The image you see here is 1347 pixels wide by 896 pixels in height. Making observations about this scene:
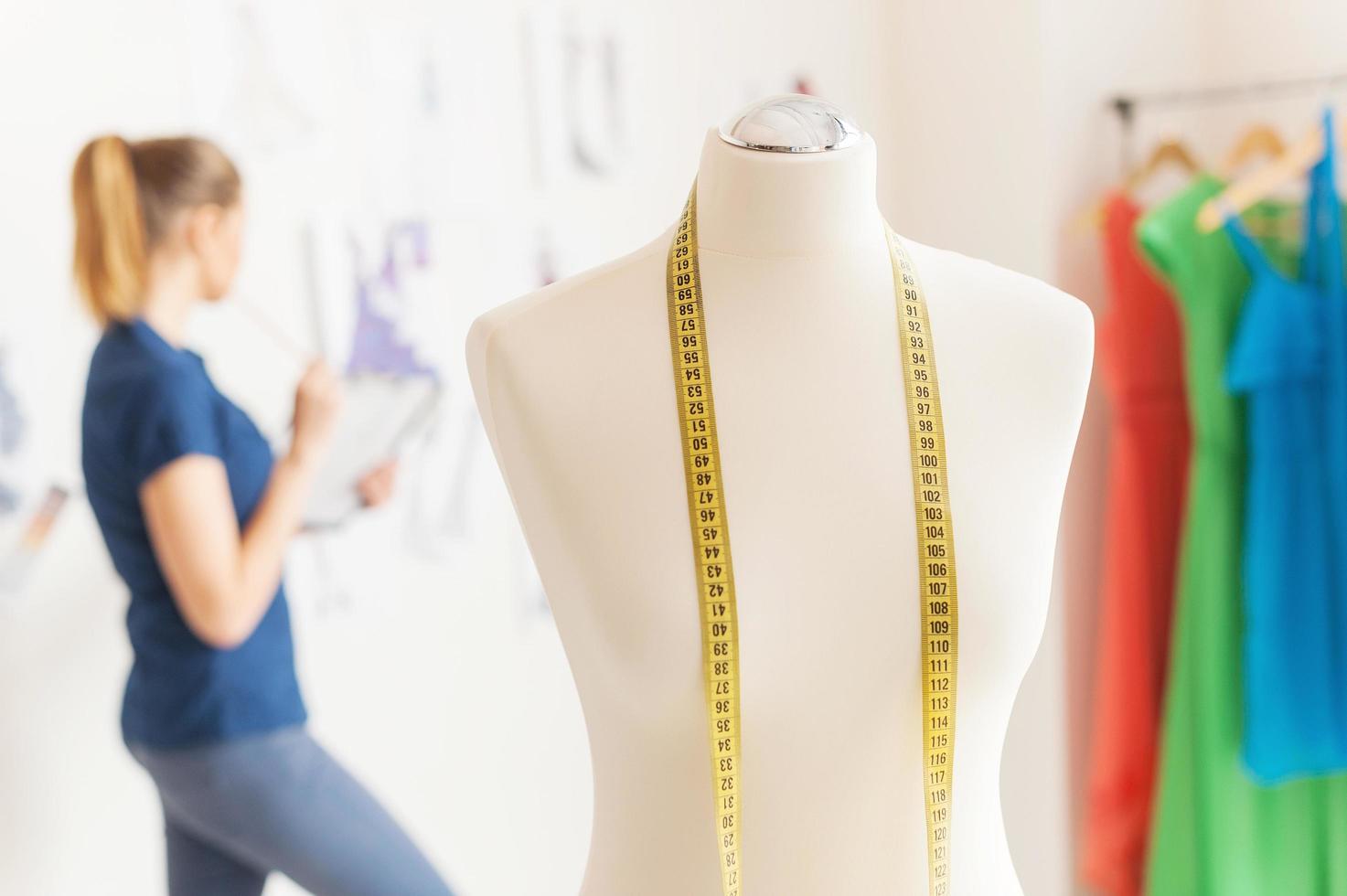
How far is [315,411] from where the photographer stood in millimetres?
1783

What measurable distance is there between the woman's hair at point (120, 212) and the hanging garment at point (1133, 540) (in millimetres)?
1656

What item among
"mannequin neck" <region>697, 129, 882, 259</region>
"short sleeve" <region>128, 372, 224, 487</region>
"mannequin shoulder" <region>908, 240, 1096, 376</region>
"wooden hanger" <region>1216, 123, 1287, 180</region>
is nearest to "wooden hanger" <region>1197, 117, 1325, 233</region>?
"wooden hanger" <region>1216, 123, 1287, 180</region>

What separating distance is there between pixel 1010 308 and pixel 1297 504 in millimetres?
1454

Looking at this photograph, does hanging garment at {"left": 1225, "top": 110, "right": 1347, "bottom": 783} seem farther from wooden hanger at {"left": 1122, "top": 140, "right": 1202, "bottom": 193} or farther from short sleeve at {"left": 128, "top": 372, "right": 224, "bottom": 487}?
short sleeve at {"left": 128, "top": 372, "right": 224, "bottom": 487}

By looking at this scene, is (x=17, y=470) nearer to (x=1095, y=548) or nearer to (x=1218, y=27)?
(x=1095, y=548)

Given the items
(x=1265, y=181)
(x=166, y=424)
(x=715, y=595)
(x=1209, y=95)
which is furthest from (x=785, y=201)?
(x=1209, y=95)

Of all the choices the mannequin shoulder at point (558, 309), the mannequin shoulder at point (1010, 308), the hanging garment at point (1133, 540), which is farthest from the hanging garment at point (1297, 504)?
the mannequin shoulder at point (558, 309)

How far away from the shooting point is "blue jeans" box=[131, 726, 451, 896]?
1591mm

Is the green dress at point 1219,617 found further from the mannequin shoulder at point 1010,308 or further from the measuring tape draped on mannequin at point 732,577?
the measuring tape draped on mannequin at point 732,577

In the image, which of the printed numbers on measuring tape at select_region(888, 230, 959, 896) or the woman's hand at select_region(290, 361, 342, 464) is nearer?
the printed numbers on measuring tape at select_region(888, 230, 959, 896)

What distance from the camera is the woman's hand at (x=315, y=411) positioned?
1.76 m

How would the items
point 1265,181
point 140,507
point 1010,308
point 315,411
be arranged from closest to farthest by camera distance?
point 1010,308 < point 140,507 < point 315,411 < point 1265,181

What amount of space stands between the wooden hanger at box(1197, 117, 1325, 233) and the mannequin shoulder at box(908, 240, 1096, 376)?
136 centimetres

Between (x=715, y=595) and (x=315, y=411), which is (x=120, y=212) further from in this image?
(x=715, y=595)
